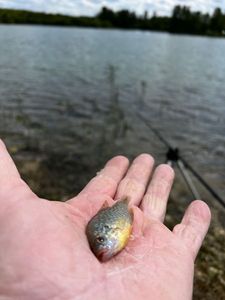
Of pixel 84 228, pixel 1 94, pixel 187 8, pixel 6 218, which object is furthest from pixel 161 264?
pixel 187 8

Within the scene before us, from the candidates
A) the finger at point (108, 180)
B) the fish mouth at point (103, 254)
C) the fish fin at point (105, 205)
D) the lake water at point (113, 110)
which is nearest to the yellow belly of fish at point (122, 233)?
the fish mouth at point (103, 254)

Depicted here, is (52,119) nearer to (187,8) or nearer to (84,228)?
(84,228)

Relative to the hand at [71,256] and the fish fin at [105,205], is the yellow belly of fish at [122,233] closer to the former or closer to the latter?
the hand at [71,256]

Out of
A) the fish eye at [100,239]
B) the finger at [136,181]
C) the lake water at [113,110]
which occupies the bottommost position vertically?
the lake water at [113,110]

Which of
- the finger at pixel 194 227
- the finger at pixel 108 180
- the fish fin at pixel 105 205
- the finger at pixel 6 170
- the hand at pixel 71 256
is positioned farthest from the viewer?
the finger at pixel 108 180

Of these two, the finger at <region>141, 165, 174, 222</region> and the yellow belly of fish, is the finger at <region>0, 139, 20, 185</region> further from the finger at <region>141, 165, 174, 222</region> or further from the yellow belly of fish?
the finger at <region>141, 165, 174, 222</region>

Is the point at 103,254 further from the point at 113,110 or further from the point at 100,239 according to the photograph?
the point at 113,110

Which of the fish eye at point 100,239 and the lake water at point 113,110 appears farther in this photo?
the lake water at point 113,110
